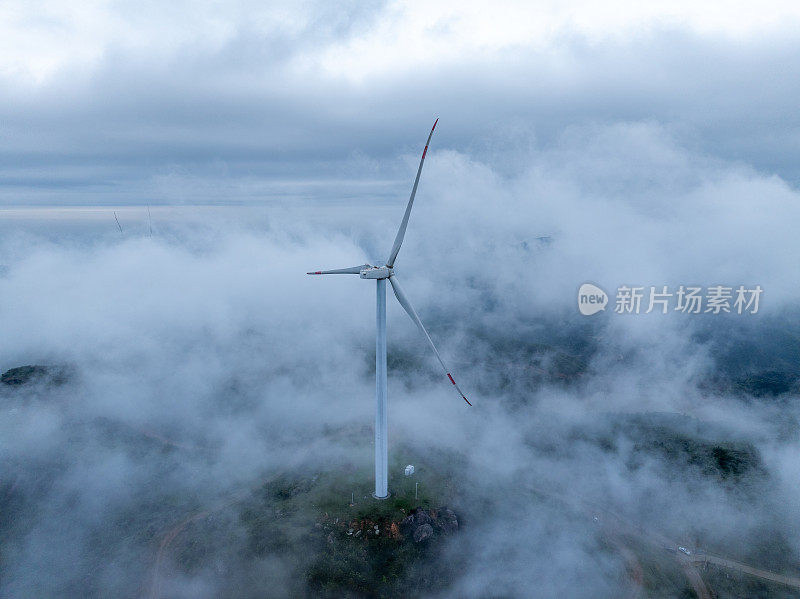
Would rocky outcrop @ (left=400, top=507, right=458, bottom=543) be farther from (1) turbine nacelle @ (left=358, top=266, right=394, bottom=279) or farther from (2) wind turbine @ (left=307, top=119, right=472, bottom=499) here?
(1) turbine nacelle @ (left=358, top=266, right=394, bottom=279)

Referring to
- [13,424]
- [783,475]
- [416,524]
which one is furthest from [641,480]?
[13,424]

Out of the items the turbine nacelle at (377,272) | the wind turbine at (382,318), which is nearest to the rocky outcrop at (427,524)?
the wind turbine at (382,318)

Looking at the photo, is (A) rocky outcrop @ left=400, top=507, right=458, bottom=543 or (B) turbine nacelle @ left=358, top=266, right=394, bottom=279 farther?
(A) rocky outcrop @ left=400, top=507, right=458, bottom=543

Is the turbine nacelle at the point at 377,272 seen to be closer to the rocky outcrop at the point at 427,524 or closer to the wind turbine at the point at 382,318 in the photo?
the wind turbine at the point at 382,318

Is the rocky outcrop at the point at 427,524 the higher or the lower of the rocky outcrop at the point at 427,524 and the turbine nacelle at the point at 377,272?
the lower

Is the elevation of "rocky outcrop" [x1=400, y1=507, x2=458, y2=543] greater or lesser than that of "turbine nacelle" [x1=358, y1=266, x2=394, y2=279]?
lesser

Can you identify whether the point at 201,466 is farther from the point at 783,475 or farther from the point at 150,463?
the point at 783,475

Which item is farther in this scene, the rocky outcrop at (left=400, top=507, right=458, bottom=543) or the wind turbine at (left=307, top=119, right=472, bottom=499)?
the rocky outcrop at (left=400, top=507, right=458, bottom=543)

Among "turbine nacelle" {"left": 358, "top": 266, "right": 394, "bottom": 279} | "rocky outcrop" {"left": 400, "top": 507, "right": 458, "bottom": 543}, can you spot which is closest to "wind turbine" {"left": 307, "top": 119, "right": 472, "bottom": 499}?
"turbine nacelle" {"left": 358, "top": 266, "right": 394, "bottom": 279}
